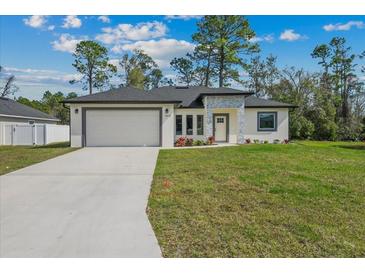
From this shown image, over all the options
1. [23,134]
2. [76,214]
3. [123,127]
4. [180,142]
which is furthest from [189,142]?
[76,214]

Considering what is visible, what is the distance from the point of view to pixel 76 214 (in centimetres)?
476

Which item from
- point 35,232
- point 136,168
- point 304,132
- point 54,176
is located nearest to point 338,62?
point 304,132

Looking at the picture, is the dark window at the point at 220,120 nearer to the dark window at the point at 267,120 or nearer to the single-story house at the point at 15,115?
the dark window at the point at 267,120

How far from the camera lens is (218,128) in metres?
19.9

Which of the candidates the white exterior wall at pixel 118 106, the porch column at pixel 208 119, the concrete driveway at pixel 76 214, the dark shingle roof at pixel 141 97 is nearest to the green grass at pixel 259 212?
the concrete driveway at pixel 76 214

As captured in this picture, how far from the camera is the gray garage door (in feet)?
55.3

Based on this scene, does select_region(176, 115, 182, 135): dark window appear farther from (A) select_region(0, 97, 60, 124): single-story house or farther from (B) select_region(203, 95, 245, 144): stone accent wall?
(A) select_region(0, 97, 60, 124): single-story house

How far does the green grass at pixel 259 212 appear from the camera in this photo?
3490mm

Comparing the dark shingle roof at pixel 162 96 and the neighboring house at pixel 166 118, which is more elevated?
the dark shingle roof at pixel 162 96

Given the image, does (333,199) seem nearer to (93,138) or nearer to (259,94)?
(93,138)

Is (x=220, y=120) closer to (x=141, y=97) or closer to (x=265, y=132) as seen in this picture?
(x=265, y=132)

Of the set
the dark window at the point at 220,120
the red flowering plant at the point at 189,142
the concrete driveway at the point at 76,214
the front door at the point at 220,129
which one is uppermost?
the dark window at the point at 220,120

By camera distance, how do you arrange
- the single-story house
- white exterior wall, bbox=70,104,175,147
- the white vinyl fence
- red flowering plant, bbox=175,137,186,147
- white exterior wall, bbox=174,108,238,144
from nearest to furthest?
white exterior wall, bbox=70,104,175,147, red flowering plant, bbox=175,137,186,147, white exterior wall, bbox=174,108,238,144, the white vinyl fence, the single-story house

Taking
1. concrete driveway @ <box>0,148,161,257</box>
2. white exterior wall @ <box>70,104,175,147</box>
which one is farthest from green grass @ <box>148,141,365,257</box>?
white exterior wall @ <box>70,104,175,147</box>
